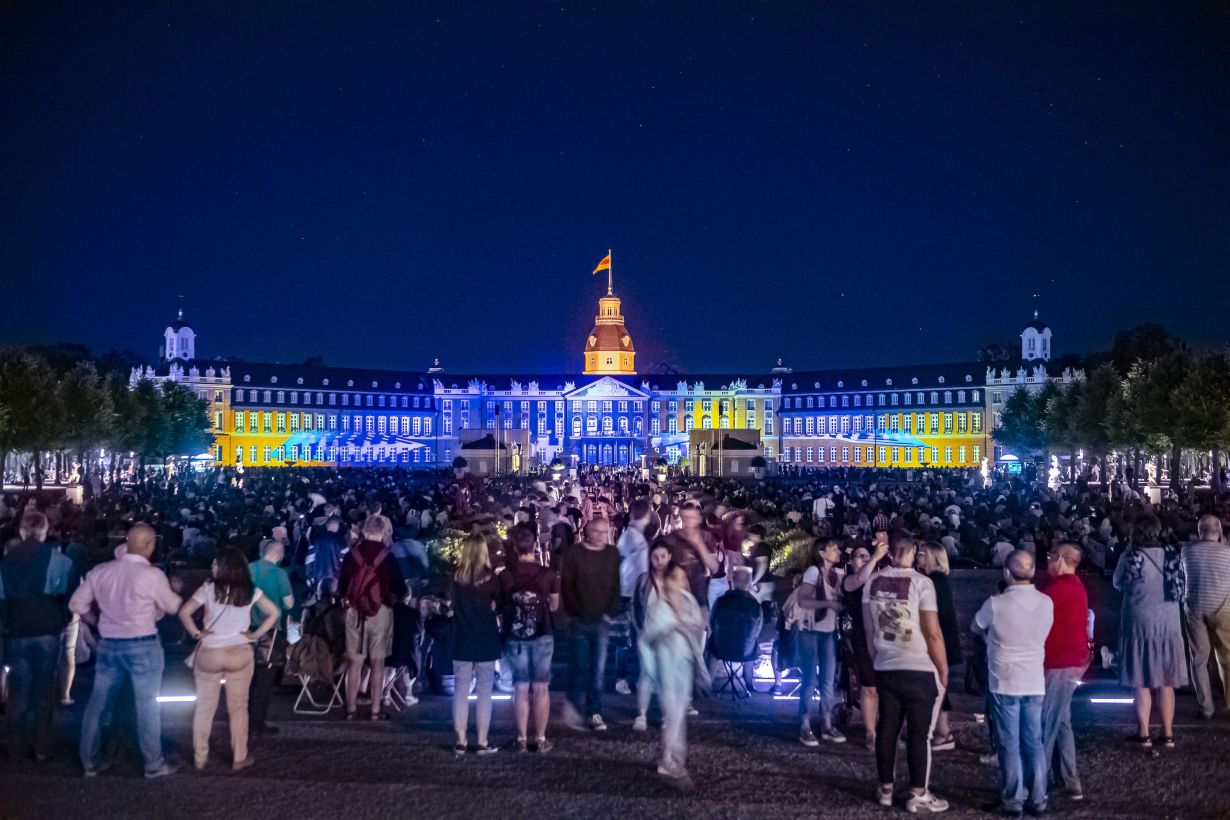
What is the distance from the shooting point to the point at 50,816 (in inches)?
328

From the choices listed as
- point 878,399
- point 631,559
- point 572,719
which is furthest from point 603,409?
point 572,719

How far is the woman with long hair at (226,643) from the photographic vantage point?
30.6 ft

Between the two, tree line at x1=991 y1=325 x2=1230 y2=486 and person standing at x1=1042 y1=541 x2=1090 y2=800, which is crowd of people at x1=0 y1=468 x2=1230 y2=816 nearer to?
person standing at x1=1042 y1=541 x2=1090 y2=800

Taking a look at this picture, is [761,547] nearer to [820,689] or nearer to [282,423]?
[820,689]

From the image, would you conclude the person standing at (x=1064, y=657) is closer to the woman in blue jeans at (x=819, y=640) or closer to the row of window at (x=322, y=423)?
the woman in blue jeans at (x=819, y=640)

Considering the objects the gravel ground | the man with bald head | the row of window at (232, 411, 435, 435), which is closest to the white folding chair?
the gravel ground

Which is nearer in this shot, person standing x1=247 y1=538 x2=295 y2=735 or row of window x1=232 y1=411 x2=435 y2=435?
person standing x1=247 y1=538 x2=295 y2=735

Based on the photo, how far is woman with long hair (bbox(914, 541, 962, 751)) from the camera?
1027 cm

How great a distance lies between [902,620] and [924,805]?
1347 millimetres

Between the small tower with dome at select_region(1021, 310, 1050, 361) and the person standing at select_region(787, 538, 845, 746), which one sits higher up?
the small tower with dome at select_region(1021, 310, 1050, 361)

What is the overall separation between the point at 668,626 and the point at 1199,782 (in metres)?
4.33

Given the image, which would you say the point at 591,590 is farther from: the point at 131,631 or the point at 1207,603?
the point at 1207,603

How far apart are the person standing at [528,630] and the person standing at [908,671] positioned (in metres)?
2.86

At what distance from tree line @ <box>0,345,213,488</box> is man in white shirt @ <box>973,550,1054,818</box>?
42725 mm
